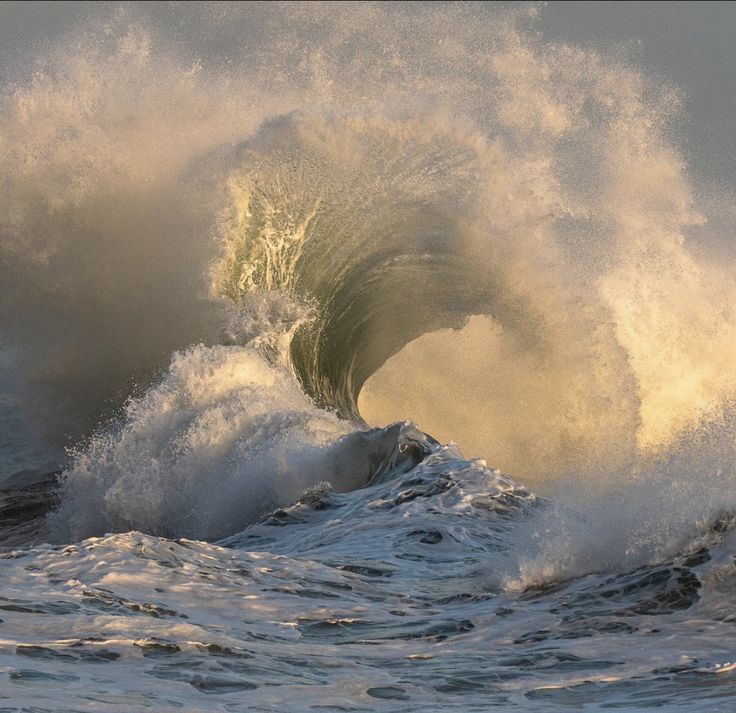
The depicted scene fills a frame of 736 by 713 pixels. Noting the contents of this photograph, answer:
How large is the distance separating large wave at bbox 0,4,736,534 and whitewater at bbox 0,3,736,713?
0.05 metres

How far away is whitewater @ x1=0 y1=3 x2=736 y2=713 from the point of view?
12.8 meters

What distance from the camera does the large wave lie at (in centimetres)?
1966

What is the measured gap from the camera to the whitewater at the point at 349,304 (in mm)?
12781

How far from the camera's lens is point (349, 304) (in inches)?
833

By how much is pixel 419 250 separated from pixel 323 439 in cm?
699

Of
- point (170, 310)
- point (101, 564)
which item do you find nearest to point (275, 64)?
point (170, 310)

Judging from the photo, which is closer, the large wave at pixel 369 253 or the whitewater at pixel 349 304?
the whitewater at pixel 349 304

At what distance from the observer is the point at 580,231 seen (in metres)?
21.2

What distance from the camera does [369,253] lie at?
21.4m

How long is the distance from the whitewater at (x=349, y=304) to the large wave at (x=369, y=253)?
0.05 meters

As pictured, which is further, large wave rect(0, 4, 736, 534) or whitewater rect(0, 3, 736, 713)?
large wave rect(0, 4, 736, 534)

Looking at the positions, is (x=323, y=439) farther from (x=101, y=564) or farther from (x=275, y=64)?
(x=275, y=64)

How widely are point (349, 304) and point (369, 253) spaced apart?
1.04 m

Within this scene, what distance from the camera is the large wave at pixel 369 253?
774 inches
